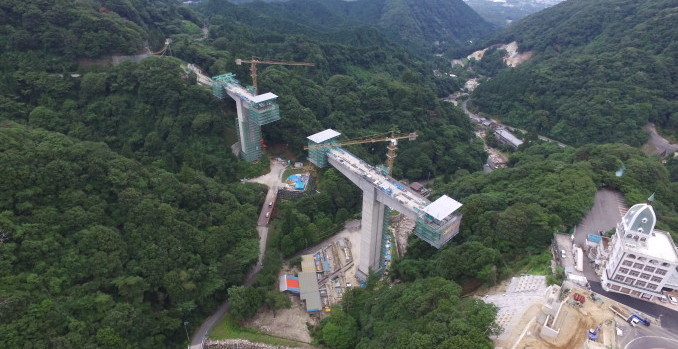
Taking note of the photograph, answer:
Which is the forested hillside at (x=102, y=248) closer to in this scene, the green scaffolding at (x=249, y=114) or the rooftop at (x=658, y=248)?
the green scaffolding at (x=249, y=114)

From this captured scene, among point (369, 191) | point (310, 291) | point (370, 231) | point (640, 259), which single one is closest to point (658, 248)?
point (640, 259)

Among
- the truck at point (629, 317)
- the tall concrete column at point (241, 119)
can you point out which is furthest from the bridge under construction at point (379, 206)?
the tall concrete column at point (241, 119)

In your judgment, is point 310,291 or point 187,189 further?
point 187,189

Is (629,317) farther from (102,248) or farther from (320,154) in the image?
(102,248)

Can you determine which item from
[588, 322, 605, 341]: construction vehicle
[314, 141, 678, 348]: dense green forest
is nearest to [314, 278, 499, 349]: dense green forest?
[314, 141, 678, 348]: dense green forest

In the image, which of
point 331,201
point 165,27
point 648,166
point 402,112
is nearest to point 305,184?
point 331,201

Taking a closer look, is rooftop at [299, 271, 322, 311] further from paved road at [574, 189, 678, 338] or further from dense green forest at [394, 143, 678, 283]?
paved road at [574, 189, 678, 338]

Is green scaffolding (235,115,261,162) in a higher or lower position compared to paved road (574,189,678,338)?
lower
